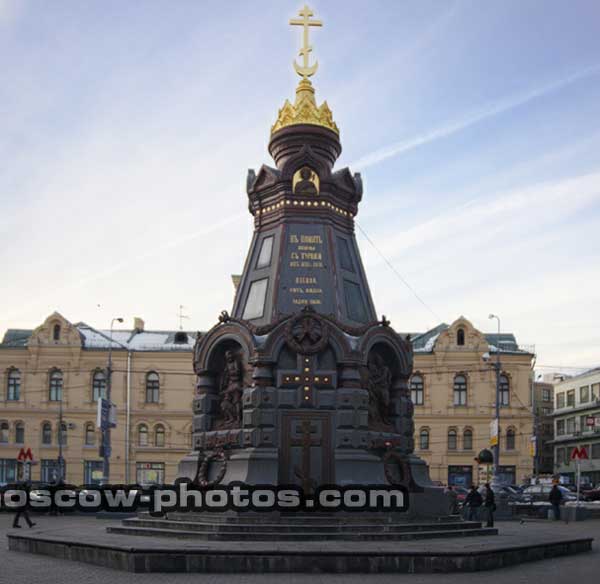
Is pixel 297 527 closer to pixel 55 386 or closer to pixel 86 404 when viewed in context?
pixel 86 404

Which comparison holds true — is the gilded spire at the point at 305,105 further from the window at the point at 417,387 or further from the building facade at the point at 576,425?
the building facade at the point at 576,425

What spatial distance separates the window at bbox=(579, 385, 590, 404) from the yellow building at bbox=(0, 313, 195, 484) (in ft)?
124

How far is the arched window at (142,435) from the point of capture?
6316 centimetres

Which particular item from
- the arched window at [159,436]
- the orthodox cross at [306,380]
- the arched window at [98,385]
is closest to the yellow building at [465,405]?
the arched window at [159,436]

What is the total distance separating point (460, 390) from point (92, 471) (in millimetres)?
26656

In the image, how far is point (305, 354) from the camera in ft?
68.6

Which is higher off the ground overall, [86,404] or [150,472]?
[86,404]

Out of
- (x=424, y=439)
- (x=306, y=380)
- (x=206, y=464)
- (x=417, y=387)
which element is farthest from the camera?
(x=417, y=387)

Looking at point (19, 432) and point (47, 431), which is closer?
point (19, 432)

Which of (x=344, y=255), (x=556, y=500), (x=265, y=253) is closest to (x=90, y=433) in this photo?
(x=556, y=500)

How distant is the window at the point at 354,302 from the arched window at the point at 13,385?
150 ft

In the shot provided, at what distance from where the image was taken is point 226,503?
19.4 meters

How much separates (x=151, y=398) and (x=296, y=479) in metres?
44.8

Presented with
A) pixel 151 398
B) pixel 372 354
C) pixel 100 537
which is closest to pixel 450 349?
pixel 151 398
